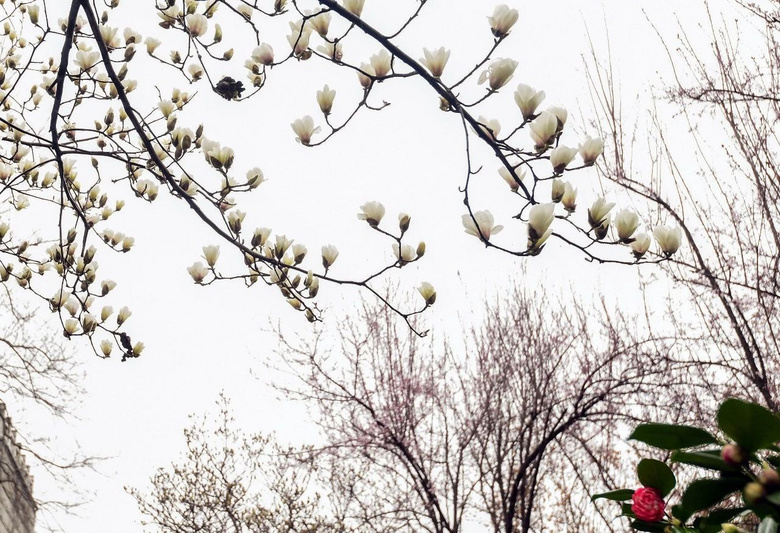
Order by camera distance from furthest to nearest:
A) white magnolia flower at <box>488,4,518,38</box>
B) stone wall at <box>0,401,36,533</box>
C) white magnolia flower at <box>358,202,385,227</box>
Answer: stone wall at <box>0,401,36,533</box> < white magnolia flower at <box>358,202,385,227</box> < white magnolia flower at <box>488,4,518,38</box>

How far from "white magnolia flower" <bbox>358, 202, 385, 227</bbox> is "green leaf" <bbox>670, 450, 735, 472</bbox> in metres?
0.87

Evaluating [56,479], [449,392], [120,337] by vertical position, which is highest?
[449,392]

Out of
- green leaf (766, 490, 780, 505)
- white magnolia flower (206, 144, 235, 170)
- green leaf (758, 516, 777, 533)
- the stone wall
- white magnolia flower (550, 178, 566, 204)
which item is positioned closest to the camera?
green leaf (766, 490, 780, 505)

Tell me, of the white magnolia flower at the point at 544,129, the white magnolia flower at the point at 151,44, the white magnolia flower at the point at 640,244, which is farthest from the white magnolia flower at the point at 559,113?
the white magnolia flower at the point at 151,44

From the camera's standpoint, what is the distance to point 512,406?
688cm

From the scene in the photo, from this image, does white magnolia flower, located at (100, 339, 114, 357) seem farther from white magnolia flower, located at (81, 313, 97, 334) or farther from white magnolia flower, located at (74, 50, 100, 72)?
white magnolia flower, located at (74, 50, 100, 72)

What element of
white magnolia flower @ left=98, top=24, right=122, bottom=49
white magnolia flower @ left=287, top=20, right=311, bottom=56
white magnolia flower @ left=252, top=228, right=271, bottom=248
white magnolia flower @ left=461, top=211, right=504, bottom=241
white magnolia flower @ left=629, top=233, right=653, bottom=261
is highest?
white magnolia flower @ left=98, top=24, right=122, bottom=49

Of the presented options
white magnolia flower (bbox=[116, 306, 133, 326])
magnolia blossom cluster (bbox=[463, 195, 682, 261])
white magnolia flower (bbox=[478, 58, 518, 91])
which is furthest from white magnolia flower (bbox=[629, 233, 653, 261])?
white magnolia flower (bbox=[116, 306, 133, 326])

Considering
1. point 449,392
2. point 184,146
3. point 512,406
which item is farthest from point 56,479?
point 184,146

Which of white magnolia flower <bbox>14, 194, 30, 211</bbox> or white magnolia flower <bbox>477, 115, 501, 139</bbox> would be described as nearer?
white magnolia flower <bbox>477, 115, 501, 139</bbox>

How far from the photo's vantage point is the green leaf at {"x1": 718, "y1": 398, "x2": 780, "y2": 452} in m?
0.65

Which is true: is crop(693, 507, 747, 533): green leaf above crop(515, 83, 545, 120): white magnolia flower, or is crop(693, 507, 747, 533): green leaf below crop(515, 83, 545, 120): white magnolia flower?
below

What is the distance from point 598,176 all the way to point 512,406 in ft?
8.53

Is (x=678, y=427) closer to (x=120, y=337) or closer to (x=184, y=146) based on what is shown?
(x=184, y=146)
